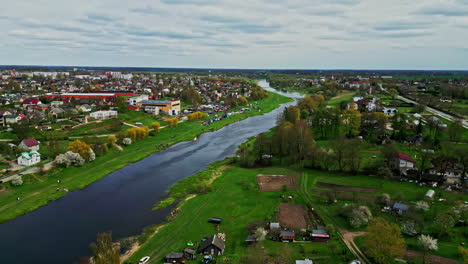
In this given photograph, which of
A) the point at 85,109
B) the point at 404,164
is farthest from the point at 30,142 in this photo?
the point at 404,164

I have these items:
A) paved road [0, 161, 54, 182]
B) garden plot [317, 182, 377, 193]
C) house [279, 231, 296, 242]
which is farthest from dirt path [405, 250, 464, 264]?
paved road [0, 161, 54, 182]

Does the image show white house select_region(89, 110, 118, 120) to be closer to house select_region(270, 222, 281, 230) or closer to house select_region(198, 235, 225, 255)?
house select_region(198, 235, 225, 255)

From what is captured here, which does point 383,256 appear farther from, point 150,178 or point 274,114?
point 274,114

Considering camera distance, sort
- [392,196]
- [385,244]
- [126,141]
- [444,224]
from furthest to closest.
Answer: [126,141] < [392,196] < [444,224] < [385,244]

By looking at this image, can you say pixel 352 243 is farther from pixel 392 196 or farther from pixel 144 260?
pixel 144 260

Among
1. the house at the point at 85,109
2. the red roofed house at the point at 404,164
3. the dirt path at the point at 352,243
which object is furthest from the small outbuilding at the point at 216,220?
the house at the point at 85,109

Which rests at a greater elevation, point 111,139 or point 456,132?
point 456,132

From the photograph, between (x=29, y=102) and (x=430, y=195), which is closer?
(x=430, y=195)
